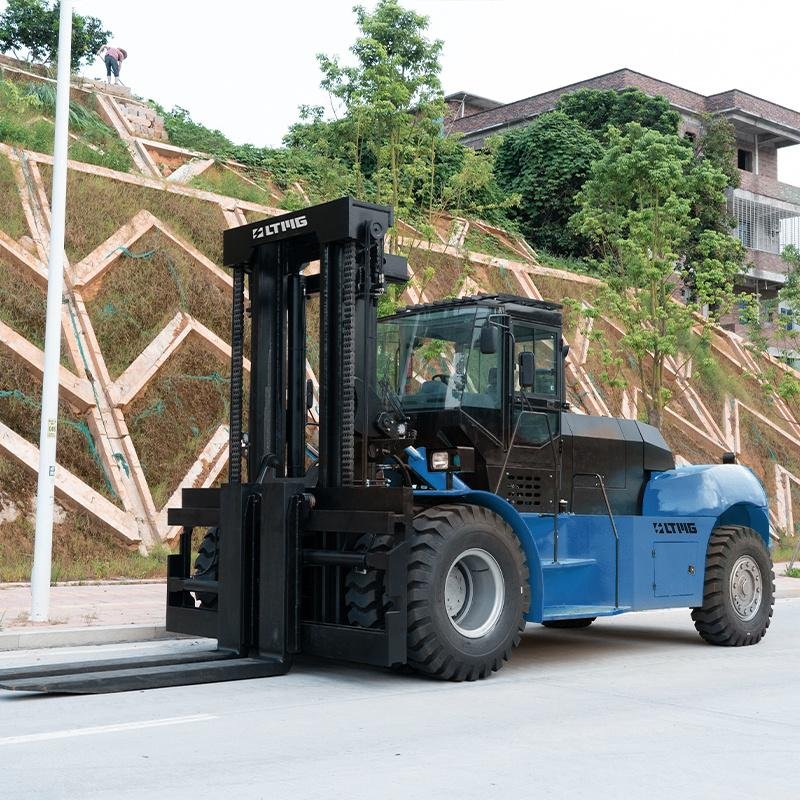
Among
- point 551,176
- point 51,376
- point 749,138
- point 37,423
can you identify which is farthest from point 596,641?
point 749,138

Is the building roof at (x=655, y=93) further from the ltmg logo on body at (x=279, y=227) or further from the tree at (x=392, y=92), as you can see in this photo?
the ltmg logo on body at (x=279, y=227)

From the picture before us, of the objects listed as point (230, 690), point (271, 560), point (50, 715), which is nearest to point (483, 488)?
point (271, 560)

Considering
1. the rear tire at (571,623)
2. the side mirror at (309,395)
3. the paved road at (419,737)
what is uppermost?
the side mirror at (309,395)

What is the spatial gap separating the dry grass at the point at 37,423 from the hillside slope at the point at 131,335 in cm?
2

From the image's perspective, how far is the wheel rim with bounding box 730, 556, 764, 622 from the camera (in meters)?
11.4

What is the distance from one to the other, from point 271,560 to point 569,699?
244 centimetres

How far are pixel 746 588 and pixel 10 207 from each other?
44.9 feet

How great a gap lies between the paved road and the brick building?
39.8 m

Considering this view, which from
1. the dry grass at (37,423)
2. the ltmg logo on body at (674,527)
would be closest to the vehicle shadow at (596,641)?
the ltmg logo on body at (674,527)

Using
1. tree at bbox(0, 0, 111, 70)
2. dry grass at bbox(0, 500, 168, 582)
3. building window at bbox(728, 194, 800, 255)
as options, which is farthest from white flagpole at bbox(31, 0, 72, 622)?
building window at bbox(728, 194, 800, 255)

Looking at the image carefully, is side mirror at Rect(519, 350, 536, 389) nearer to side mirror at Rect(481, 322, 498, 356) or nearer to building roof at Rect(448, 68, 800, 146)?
side mirror at Rect(481, 322, 498, 356)

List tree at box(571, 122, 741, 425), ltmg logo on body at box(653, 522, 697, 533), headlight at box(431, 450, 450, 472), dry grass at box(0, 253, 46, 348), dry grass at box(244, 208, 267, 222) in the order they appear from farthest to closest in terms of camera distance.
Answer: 1. dry grass at box(244, 208, 267, 222)
2. tree at box(571, 122, 741, 425)
3. dry grass at box(0, 253, 46, 348)
4. ltmg logo on body at box(653, 522, 697, 533)
5. headlight at box(431, 450, 450, 472)

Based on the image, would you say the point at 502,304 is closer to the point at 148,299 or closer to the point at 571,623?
the point at 571,623

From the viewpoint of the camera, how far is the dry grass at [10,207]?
60.9 feet
